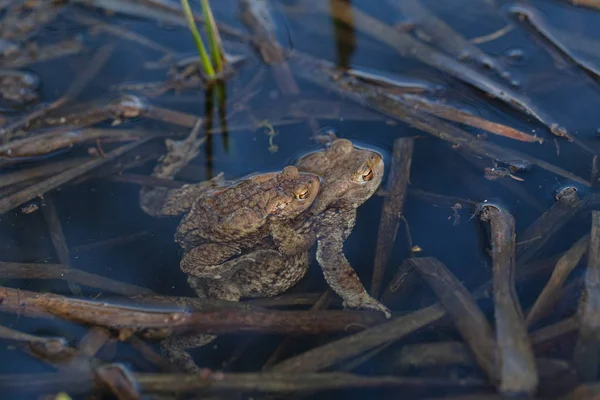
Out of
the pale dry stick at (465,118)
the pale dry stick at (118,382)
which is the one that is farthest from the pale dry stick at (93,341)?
the pale dry stick at (465,118)

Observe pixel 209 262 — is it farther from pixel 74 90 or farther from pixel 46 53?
pixel 46 53

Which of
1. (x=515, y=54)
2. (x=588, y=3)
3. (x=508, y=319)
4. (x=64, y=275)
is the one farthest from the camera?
(x=588, y=3)

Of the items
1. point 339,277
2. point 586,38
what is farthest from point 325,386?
point 586,38

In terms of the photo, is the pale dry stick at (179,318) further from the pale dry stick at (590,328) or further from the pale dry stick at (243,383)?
the pale dry stick at (590,328)

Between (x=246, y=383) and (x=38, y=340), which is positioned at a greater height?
(x=38, y=340)

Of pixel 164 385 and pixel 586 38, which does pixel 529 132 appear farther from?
pixel 164 385

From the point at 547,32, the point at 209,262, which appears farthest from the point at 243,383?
the point at 547,32

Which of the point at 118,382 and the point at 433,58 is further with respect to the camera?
the point at 433,58
